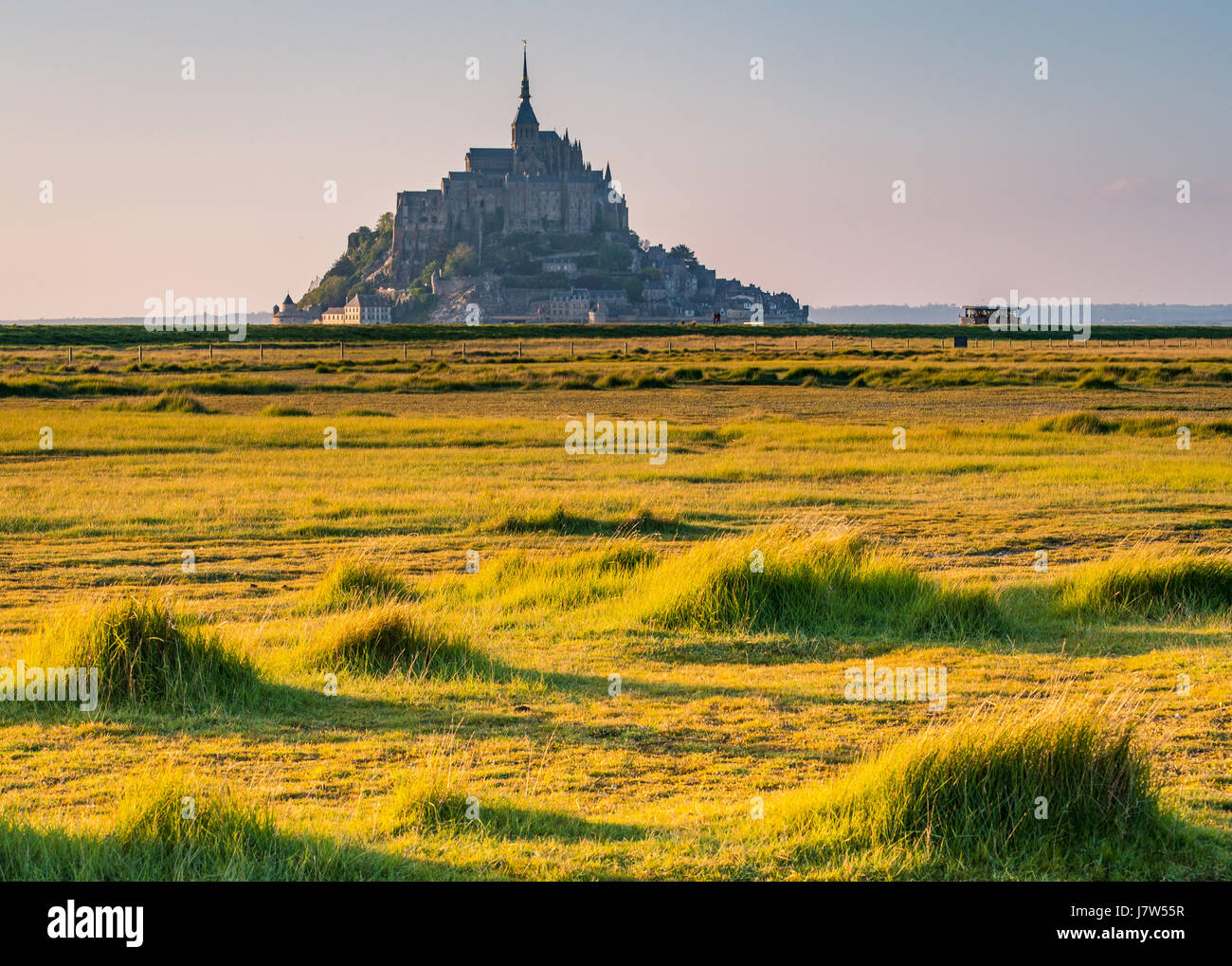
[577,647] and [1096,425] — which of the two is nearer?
[577,647]

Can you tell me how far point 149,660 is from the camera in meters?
9.16

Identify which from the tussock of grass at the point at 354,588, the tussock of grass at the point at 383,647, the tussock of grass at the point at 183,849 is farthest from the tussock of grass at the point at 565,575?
the tussock of grass at the point at 183,849

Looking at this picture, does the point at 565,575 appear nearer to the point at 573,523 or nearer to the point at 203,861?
the point at 573,523

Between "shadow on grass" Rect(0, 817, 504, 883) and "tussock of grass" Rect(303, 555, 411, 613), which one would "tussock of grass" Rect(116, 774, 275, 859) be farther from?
"tussock of grass" Rect(303, 555, 411, 613)

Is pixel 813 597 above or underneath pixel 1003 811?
above

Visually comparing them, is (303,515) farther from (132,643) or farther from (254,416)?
(254,416)

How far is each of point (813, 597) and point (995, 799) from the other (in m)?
5.42

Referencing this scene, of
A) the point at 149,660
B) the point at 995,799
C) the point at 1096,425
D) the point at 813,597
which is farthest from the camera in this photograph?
the point at 1096,425

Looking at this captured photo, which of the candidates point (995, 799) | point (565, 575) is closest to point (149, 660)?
point (565, 575)

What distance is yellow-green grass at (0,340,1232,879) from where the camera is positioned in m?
6.04

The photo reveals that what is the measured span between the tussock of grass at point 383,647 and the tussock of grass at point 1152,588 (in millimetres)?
5699

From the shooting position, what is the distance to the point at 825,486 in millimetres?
21500

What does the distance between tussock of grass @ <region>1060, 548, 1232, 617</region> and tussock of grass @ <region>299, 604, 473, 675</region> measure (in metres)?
5.70

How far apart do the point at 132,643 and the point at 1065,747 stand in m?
6.31
